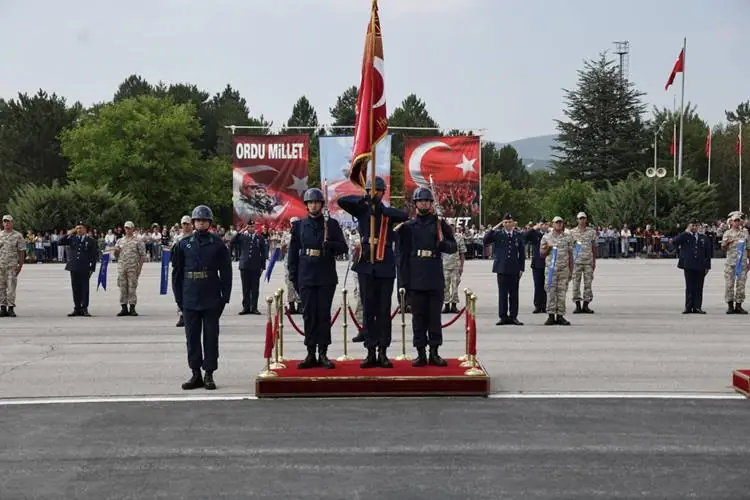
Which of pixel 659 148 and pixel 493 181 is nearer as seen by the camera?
pixel 659 148

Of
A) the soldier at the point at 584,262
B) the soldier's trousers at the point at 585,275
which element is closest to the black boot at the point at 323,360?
the soldier at the point at 584,262

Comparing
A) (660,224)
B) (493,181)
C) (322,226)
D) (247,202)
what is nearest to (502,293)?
(322,226)

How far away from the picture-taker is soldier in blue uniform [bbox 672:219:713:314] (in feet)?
71.7

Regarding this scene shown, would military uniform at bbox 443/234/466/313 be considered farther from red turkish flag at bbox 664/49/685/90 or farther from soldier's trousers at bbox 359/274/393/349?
red turkish flag at bbox 664/49/685/90

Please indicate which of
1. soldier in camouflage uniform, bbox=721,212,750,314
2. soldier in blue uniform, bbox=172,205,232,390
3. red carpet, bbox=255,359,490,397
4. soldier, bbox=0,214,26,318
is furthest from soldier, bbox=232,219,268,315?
red carpet, bbox=255,359,490,397

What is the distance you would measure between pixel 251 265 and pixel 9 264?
474 centimetres

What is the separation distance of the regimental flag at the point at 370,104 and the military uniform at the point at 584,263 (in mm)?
10104

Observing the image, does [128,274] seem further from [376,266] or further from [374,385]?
[374,385]

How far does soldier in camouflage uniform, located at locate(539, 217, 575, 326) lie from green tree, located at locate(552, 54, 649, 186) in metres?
73.2

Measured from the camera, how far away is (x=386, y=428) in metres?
9.59

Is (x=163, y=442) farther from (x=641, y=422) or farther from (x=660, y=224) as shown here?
(x=660, y=224)

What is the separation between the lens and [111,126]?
278 ft

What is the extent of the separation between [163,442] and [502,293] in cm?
1126

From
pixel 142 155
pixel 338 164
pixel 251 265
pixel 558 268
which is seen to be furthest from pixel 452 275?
pixel 142 155
